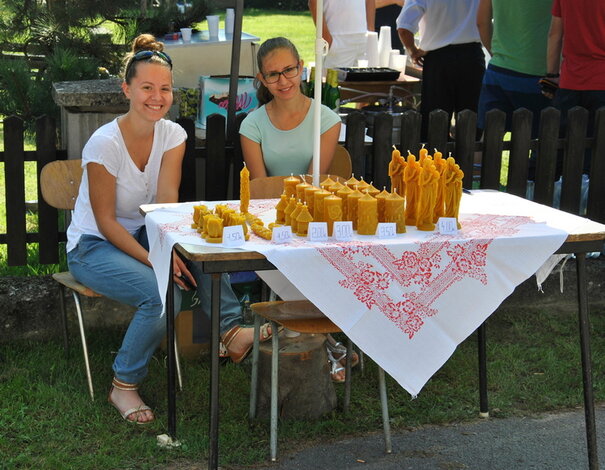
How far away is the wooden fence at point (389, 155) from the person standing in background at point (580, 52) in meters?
0.24

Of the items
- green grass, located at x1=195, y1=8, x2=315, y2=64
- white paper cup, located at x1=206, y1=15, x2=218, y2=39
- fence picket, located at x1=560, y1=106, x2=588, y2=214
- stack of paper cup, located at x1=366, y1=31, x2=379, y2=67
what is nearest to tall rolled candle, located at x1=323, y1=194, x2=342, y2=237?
fence picket, located at x1=560, y1=106, x2=588, y2=214

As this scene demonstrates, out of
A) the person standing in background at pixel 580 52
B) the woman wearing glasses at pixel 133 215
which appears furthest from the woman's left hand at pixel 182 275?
the person standing in background at pixel 580 52

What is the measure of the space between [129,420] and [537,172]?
2734 millimetres

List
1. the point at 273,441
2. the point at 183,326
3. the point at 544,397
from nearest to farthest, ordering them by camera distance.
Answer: the point at 273,441 → the point at 544,397 → the point at 183,326

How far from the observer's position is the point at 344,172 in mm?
4645

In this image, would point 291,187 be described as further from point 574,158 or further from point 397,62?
point 397,62

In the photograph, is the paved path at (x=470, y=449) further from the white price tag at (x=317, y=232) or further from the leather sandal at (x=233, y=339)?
the white price tag at (x=317, y=232)

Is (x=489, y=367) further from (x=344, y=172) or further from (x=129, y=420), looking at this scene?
(x=129, y=420)

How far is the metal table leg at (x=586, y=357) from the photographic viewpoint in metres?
3.43

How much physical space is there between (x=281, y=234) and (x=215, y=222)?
22cm

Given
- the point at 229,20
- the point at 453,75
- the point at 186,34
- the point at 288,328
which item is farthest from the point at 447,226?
the point at 229,20

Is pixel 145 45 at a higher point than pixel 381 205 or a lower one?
higher

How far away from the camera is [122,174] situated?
4.11 m

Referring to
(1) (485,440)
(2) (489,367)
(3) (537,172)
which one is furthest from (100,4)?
(1) (485,440)
